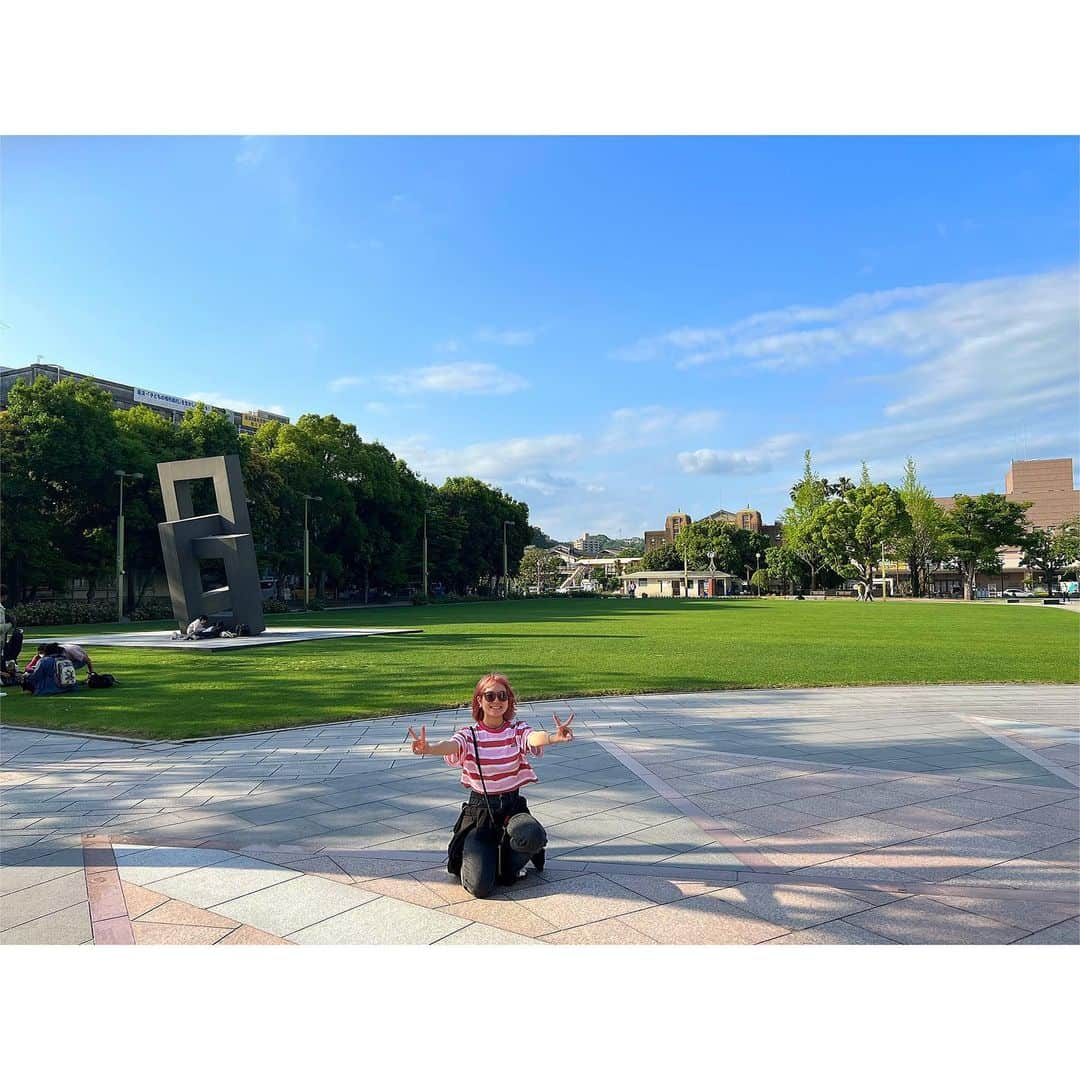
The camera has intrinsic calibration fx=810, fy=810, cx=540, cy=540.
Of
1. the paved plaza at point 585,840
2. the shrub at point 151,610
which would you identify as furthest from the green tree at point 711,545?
the paved plaza at point 585,840

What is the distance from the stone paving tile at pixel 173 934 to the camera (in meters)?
3.53

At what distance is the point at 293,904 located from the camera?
3.89 meters

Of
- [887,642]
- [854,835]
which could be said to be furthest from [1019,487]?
Result: [854,835]

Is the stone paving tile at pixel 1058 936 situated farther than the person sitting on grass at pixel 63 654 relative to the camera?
No

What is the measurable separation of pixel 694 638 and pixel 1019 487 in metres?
107

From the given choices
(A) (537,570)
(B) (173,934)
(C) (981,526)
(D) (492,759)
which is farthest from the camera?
(A) (537,570)

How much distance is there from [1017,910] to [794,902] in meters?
1.02

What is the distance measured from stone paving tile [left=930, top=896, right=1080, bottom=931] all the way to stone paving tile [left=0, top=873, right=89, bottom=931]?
424 centimetres

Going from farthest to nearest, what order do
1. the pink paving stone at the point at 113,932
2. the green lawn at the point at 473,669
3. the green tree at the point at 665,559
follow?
the green tree at the point at 665,559 < the green lawn at the point at 473,669 < the pink paving stone at the point at 113,932

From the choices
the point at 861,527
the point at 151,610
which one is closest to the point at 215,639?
the point at 151,610

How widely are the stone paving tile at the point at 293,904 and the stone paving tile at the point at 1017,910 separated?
284 centimetres

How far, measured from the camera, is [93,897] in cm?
403

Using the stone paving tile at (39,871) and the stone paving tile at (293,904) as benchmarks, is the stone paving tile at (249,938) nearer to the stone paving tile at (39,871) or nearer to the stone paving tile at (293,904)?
the stone paving tile at (293,904)

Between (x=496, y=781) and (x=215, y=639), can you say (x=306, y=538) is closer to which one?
(x=215, y=639)
